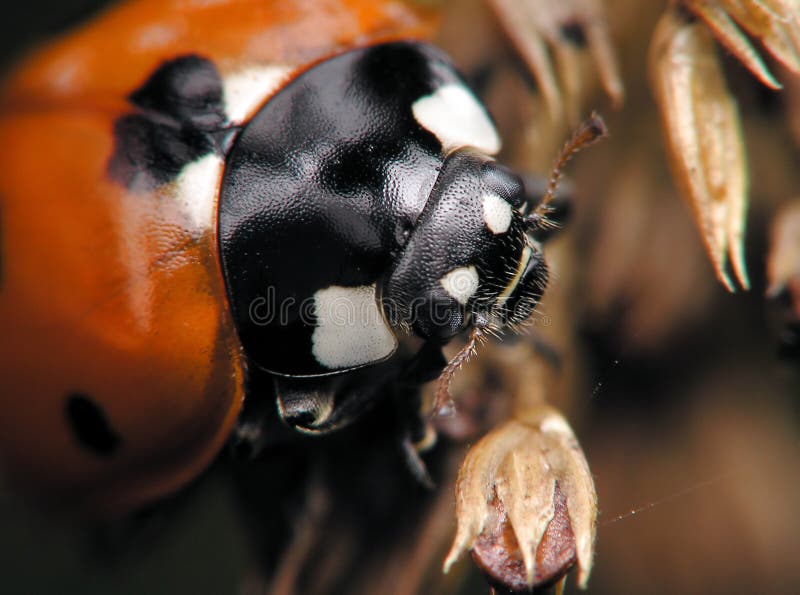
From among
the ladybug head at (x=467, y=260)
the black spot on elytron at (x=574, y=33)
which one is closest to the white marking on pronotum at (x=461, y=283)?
the ladybug head at (x=467, y=260)

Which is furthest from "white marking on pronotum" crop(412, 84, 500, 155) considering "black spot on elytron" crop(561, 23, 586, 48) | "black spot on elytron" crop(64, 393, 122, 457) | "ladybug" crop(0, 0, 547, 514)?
"black spot on elytron" crop(64, 393, 122, 457)

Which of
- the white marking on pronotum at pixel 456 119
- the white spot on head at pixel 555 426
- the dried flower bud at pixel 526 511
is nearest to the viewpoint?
the dried flower bud at pixel 526 511

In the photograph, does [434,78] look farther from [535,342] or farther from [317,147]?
[535,342]

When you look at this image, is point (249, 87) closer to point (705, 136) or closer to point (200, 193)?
point (200, 193)

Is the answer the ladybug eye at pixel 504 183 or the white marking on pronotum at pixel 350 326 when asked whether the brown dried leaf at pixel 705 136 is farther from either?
the white marking on pronotum at pixel 350 326

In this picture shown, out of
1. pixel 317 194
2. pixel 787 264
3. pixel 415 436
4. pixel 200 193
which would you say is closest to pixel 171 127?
pixel 200 193

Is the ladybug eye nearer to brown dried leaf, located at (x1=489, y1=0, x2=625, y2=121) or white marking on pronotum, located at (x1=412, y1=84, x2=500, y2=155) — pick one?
white marking on pronotum, located at (x1=412, y1=84, x2=500, y2=155)
